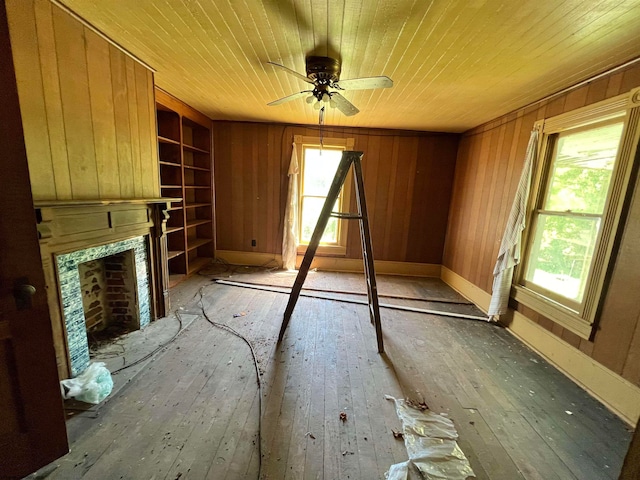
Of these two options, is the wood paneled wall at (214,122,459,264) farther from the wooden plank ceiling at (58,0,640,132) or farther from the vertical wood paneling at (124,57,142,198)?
the vertical wood paneling at (124,57,142,198)

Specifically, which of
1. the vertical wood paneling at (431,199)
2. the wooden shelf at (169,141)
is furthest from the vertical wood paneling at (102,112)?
the vertical wood paneling at (431,199)

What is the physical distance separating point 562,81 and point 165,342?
4.03 meters

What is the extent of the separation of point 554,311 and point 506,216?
111cm

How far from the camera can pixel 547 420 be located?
A: 1.61 m

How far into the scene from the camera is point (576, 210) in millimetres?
2168

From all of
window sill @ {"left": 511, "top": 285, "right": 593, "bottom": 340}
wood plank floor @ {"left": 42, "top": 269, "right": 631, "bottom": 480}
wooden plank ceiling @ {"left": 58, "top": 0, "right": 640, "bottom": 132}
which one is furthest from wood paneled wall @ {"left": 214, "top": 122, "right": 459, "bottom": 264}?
wood plank floor @ {"left": 42, "top": 269, "right": 631, "bottom": 480}

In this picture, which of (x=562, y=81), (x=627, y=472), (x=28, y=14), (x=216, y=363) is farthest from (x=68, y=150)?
(x=562, y=81)

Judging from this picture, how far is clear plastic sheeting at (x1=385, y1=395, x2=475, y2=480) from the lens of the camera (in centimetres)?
125

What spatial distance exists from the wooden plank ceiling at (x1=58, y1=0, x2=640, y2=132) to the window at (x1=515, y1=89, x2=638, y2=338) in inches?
16.4

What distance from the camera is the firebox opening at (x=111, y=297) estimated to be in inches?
86.4

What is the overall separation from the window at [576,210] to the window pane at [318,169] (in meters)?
2.68

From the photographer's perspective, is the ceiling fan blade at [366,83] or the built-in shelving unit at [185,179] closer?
the ceiling fan blade at [366,83]

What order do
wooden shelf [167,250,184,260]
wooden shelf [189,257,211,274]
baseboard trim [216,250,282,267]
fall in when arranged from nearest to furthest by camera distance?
wooden shelf [167,250,184,260] < wooden shelf [189,257,211,274] < baseboard trim [216,250,282,267]

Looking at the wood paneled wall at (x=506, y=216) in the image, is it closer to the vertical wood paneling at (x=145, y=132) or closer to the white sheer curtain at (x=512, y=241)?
the white sheer curtain at (x=512, y=241)
